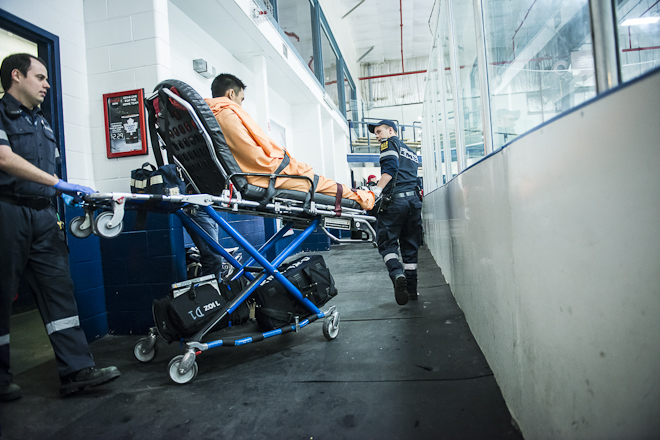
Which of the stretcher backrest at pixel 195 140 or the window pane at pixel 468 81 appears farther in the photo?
the window pane at pixel 468 81

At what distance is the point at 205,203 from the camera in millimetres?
2033

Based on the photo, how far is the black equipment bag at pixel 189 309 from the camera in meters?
2.16

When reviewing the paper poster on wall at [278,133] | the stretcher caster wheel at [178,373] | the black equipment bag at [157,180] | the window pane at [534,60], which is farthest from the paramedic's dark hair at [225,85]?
the paper poster on wall at [278,133]

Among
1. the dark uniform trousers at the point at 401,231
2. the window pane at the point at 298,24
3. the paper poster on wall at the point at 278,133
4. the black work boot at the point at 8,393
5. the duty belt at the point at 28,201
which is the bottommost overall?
the black work boot at the point at 8,393

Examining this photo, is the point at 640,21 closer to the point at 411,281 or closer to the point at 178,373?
the point at 178,373

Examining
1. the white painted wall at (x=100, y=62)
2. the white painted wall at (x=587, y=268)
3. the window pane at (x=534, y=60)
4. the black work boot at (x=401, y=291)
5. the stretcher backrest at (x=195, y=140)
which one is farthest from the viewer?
the black work boot at (x=401, y=291)

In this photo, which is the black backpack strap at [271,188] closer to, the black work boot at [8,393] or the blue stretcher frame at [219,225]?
the blue stretcher frame at [219,225]

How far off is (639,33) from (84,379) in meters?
2.62

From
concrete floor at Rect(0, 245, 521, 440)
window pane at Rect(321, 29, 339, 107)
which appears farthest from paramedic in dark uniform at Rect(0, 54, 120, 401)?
window pane at Rect(321, 29, 339, 107)

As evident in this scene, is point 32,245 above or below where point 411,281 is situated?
above

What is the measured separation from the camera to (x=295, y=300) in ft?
8.49

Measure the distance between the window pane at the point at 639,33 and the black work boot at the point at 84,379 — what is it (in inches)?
97.5

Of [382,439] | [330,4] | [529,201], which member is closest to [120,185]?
[382,439]

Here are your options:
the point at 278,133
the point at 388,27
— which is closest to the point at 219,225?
the point at 278,133
